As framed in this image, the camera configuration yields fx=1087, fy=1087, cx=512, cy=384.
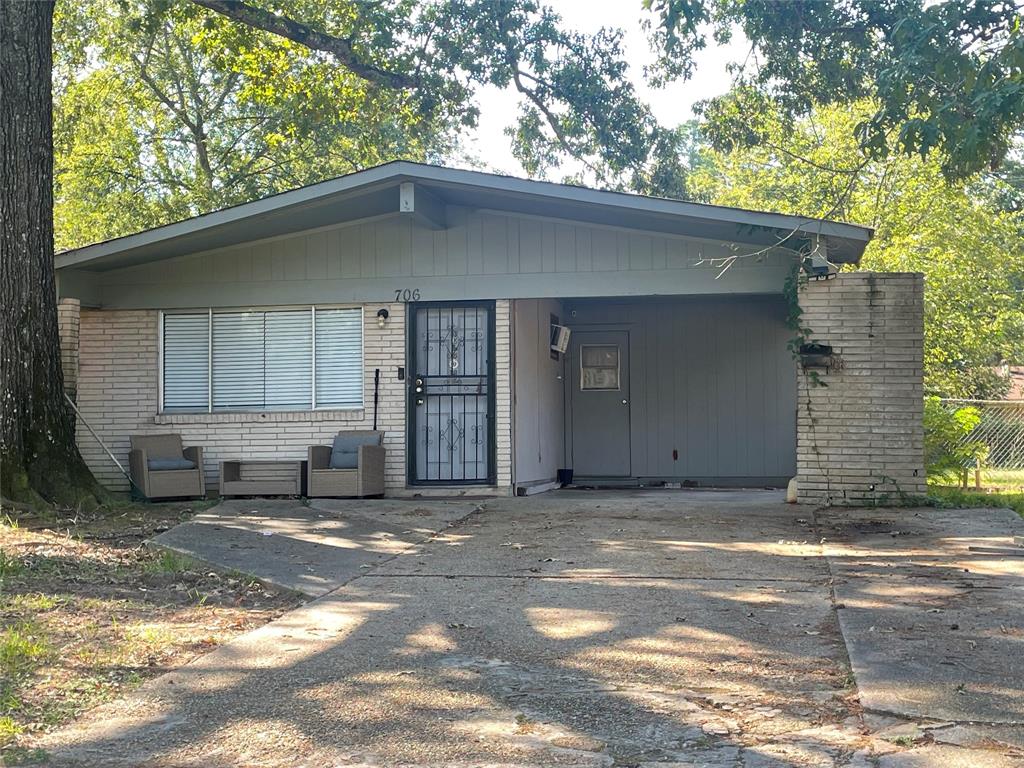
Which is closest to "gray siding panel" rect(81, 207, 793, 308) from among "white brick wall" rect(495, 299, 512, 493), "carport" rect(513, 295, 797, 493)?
"white brick wall" rect(495, 299, 512, 493)

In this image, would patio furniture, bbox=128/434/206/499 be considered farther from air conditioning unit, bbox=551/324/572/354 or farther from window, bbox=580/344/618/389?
window, bbox=580/344/618/389

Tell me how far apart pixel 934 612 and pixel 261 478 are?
26.0 feet

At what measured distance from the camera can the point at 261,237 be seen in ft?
40.4

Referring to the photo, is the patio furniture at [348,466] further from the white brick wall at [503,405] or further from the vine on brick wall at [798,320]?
the vine on brick wall at [798,320]

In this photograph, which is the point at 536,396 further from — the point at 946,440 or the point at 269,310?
the point at 946,440

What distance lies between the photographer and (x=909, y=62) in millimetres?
9289

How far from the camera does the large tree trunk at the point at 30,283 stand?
31.3 ft

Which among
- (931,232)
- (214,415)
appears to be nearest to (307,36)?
(214,415)

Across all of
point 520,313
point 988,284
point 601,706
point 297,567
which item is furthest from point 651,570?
point 988,284

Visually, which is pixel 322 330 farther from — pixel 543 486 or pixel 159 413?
pixel 543 486

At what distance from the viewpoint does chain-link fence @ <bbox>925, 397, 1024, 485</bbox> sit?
13.3m

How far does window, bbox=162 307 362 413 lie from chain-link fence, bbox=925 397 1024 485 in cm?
706

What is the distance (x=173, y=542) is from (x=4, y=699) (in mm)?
3638

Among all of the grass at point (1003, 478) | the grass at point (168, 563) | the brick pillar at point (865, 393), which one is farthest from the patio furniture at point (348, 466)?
the grass at point (1003, 478)
